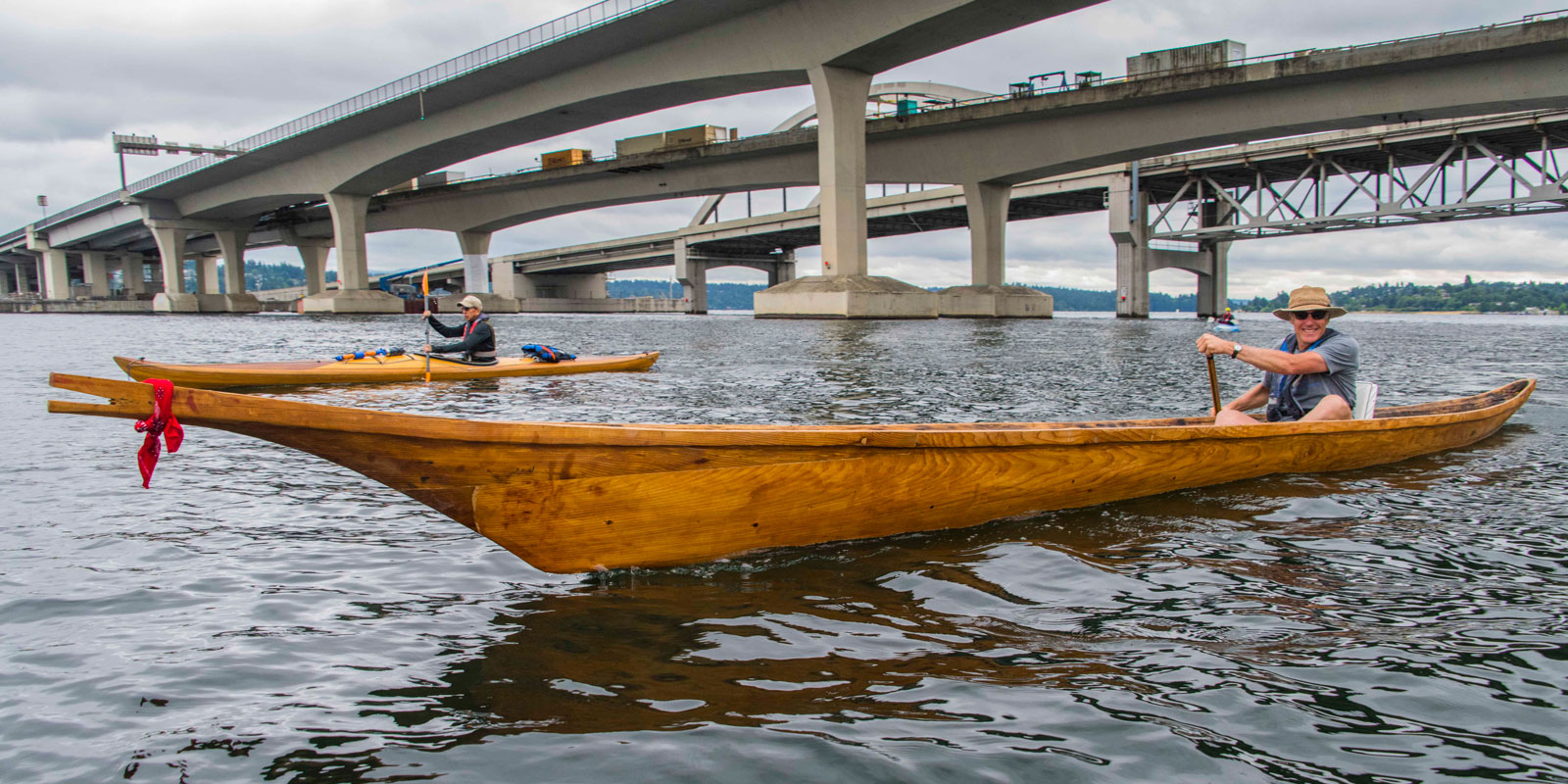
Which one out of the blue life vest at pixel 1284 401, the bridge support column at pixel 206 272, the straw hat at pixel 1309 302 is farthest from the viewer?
the bridge support column at pixel 206 272

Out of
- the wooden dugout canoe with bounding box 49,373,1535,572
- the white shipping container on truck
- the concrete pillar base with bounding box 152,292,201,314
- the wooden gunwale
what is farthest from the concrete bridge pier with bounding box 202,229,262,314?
the wooden dugout canoe with bounding box 49,373,1535,572

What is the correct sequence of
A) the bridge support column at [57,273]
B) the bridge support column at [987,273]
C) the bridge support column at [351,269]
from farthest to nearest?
the bridge support column at [57,273]
the bridge support column at [351,269]
the bridge support column at [987,273]

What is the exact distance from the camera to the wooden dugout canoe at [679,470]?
13.0 feet

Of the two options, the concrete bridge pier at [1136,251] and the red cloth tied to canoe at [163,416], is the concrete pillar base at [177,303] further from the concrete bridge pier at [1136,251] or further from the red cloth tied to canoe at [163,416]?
the red cloth tied to canoe at [163,416]

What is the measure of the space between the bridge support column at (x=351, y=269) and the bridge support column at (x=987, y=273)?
39.8 m

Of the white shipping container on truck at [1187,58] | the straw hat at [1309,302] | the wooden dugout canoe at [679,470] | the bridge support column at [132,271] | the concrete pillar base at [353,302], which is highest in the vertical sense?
the white shipping container on truck at [1187,58]

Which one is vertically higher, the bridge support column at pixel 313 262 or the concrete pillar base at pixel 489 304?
the bridge support column at pixel 313 262

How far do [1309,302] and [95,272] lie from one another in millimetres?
123968

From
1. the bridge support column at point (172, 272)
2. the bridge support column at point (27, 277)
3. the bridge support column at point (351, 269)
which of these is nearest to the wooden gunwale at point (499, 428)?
the bridge support column at point (351, 269)

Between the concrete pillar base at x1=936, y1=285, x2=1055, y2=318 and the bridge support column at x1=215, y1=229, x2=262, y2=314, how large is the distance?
2542 inches

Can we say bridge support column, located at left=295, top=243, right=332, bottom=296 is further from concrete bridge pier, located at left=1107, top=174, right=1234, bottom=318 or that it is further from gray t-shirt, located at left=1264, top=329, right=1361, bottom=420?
gray t-shirt, located at left=1264, top=329, right=1361, bottom=420

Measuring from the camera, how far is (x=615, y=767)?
2740 millimetres

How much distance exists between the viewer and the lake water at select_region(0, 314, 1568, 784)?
2.85 metres

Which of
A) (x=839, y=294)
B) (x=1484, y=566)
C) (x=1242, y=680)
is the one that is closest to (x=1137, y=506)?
(x=1484, y=566)
